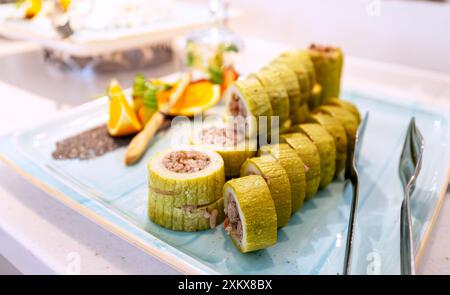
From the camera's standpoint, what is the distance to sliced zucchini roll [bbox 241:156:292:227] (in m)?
0.62

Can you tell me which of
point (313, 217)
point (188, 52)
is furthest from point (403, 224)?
point (188, 52)

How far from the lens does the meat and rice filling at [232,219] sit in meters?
0.60

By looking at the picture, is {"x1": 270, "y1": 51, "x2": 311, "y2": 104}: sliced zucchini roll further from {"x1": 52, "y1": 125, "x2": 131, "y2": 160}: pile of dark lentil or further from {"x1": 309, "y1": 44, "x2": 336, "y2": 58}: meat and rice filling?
{"x1": 52, "y1": 125, "x2": 131, "y2": 160}: pile of dark lentil

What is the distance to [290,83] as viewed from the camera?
839 millimetres

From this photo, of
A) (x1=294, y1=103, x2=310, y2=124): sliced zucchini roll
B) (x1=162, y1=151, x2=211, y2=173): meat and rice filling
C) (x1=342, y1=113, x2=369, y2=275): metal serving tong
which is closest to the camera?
(x1=342, y1=113, x2=369, y2=275): metal serving tong

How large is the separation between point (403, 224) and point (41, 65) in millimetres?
1223

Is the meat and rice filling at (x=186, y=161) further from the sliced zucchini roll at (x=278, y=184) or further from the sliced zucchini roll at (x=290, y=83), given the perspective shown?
the sliced zucchini roll at (x=290, y=83)

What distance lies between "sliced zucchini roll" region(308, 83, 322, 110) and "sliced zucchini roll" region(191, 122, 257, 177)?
229 mm

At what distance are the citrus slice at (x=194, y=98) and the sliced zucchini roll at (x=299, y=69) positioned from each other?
0.62ft

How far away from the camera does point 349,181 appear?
2.55 ft

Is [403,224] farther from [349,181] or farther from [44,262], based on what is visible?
[44,262]

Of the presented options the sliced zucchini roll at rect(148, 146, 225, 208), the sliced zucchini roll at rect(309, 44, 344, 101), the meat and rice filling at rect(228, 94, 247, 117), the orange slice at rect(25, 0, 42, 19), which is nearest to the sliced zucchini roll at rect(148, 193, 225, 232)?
the sliced zucchini roll at rect(148, 146, 225, 208)

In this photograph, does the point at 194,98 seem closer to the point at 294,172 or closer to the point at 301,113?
the point at 301,113

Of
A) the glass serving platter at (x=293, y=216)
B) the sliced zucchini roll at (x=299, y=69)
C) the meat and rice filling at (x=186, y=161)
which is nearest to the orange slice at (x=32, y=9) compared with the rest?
the glass serving platter at (x=293, y=216)
